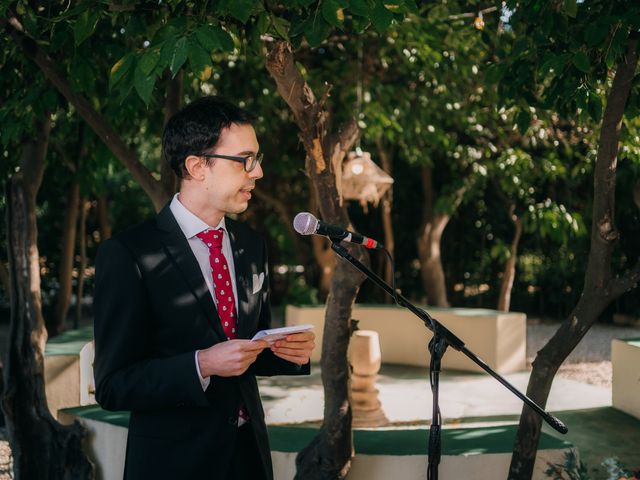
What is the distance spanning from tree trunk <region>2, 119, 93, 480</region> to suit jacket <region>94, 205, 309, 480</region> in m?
2.76

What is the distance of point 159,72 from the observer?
2.50m

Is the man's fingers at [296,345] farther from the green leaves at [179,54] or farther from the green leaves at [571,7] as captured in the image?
the green leaves at [571,7]

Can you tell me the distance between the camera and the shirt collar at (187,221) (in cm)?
247

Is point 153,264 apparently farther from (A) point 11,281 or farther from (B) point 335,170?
(A) point 11,281

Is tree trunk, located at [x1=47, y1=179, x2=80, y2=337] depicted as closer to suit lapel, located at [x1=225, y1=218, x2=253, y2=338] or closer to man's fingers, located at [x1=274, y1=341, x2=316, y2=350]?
suit lapel, located at [x1=225, y1=218, x2=253, y2=338]

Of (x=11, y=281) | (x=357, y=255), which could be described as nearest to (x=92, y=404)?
(x=11, y=281)

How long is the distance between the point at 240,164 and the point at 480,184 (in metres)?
8.54

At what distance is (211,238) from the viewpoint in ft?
8.21

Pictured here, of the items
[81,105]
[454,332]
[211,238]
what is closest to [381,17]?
[211,238]

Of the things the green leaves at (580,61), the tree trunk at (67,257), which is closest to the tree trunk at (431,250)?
the tree trunk at (67,257)

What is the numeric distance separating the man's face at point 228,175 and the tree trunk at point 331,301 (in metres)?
1.41

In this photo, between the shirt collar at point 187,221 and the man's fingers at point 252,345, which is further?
the shirt collar at point 187,221

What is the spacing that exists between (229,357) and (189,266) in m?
0.36

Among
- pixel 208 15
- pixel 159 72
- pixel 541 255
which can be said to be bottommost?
pixel 541 255
